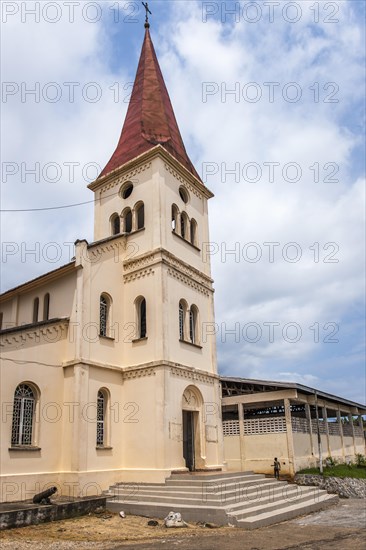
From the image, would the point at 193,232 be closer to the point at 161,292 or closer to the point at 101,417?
the point at 161,292

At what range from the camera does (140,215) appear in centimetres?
2069

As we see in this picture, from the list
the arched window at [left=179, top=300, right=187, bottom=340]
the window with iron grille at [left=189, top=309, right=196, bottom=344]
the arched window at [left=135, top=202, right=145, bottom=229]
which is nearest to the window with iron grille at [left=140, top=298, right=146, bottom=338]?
the arched window at [left=179, top=300, right=187, bottom=340]

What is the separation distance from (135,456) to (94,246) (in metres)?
7.67

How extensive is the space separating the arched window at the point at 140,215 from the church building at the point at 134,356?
4 cm

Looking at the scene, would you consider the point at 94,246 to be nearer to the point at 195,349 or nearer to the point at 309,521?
the point at 195,349

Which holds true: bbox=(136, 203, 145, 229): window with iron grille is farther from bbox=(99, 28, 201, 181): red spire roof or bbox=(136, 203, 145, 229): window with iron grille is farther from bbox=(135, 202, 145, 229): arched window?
bbox=(99, 28, 201, 181): red spire roof

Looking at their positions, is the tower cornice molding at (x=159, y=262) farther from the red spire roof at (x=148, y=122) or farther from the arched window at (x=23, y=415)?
the arched window at (x=23, y=415)

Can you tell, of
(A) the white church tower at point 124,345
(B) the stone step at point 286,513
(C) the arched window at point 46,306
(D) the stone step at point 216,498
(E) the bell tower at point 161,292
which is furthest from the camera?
(C) the arched window at point 46,306

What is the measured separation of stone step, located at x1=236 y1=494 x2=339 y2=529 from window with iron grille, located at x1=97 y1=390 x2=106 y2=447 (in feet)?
19.4

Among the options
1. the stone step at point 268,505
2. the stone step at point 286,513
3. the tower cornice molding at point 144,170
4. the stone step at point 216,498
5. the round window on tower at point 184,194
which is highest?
the tower cornice molding at point 144,170

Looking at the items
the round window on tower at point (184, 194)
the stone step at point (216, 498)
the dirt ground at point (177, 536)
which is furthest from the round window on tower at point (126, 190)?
the dirt ground at point (177, 536)

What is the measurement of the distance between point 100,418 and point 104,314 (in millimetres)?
3768

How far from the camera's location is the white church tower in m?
15.4

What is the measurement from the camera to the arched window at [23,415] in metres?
14.9
